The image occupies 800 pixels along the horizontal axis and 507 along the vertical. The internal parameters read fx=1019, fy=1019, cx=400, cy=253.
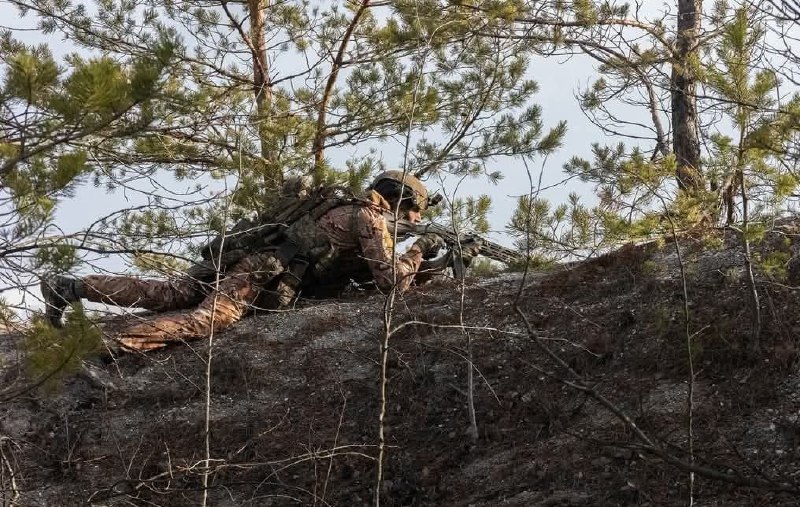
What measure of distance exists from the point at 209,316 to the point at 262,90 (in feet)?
10.1

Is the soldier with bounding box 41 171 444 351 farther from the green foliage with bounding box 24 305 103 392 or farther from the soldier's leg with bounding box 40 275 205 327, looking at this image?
the green foliage with bounding box 24 305 103 392

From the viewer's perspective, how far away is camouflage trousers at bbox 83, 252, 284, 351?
8820mm

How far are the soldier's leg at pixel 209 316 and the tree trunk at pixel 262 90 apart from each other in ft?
2.56

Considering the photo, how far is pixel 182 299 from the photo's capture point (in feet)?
31.6

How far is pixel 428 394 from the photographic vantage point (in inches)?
305

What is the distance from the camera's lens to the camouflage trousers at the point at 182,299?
8820 millimetres

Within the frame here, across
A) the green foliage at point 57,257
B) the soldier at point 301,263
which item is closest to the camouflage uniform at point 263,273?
the soldier at point 301,263

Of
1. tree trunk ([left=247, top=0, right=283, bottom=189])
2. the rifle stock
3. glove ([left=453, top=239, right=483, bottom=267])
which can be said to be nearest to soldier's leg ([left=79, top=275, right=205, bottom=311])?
tree trunk ([left=247, top=0, right=283, bottom=189])

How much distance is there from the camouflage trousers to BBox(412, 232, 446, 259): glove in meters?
1.35

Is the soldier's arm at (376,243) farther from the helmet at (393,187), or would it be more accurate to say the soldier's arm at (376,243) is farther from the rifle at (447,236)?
the helmet at (393,187)

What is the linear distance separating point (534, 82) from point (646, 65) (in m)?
1.49

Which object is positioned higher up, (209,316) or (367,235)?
(367,235)

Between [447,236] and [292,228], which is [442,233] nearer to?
[447,236]

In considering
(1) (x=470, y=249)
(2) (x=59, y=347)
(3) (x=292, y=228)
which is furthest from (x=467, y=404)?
(2) (x=59, y=347)
